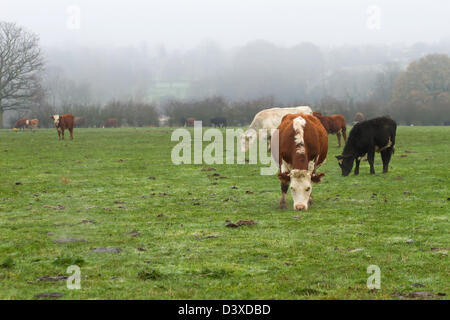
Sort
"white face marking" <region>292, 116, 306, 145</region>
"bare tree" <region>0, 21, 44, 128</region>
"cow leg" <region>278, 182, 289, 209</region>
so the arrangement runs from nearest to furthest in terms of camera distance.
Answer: "white face marking" <region>292, 116, 306, 145</region>
"cow leg" <region>278, 182, 289, 209</region>
"bare tree" <region>0, 21, 44, 128</region>

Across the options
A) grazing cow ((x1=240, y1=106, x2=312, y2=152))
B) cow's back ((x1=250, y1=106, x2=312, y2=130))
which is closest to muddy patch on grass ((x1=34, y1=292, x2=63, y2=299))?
grazing cow ((x1=240, y1=106, x2=312, y2=152))

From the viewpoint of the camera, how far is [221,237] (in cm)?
878

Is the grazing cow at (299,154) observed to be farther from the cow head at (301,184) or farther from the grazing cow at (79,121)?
the grazing cow at (79,121)

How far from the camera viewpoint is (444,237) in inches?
332

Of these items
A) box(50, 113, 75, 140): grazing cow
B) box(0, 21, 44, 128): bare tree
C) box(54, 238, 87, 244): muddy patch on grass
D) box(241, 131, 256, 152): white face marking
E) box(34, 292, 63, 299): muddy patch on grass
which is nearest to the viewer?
box(34, 292, 63, 299): muddy patch on grass

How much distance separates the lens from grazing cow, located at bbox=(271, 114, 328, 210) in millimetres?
10867

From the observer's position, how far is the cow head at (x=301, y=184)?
35.4ft

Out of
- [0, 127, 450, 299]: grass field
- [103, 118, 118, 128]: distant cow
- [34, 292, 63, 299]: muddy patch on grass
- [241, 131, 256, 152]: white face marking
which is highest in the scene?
[103, 118, 118, 128]: distant cow

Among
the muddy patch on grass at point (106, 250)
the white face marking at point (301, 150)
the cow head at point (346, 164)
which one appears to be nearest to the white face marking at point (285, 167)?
the white face marking at point (301, 150)

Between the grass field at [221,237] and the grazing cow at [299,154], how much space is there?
471 millimetres

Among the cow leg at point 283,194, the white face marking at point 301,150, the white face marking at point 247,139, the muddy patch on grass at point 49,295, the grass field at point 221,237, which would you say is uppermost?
the white face marking at point 301,150

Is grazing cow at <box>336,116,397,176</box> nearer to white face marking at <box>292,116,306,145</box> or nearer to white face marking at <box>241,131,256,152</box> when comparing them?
white face marking at <box>292,116,306,145</box>

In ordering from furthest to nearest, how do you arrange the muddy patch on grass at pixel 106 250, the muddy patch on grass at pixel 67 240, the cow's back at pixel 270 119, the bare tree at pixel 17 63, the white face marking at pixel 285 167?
the bare tree at pixel 17 63 → the cow's back at pixel 270 119 → the white face marking at pixel 285 167 → the muddy patch on grass at pixel 67 240 → the muddy patch on grass at pixel 106 250

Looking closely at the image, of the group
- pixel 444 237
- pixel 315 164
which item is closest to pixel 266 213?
pixel 315 164
